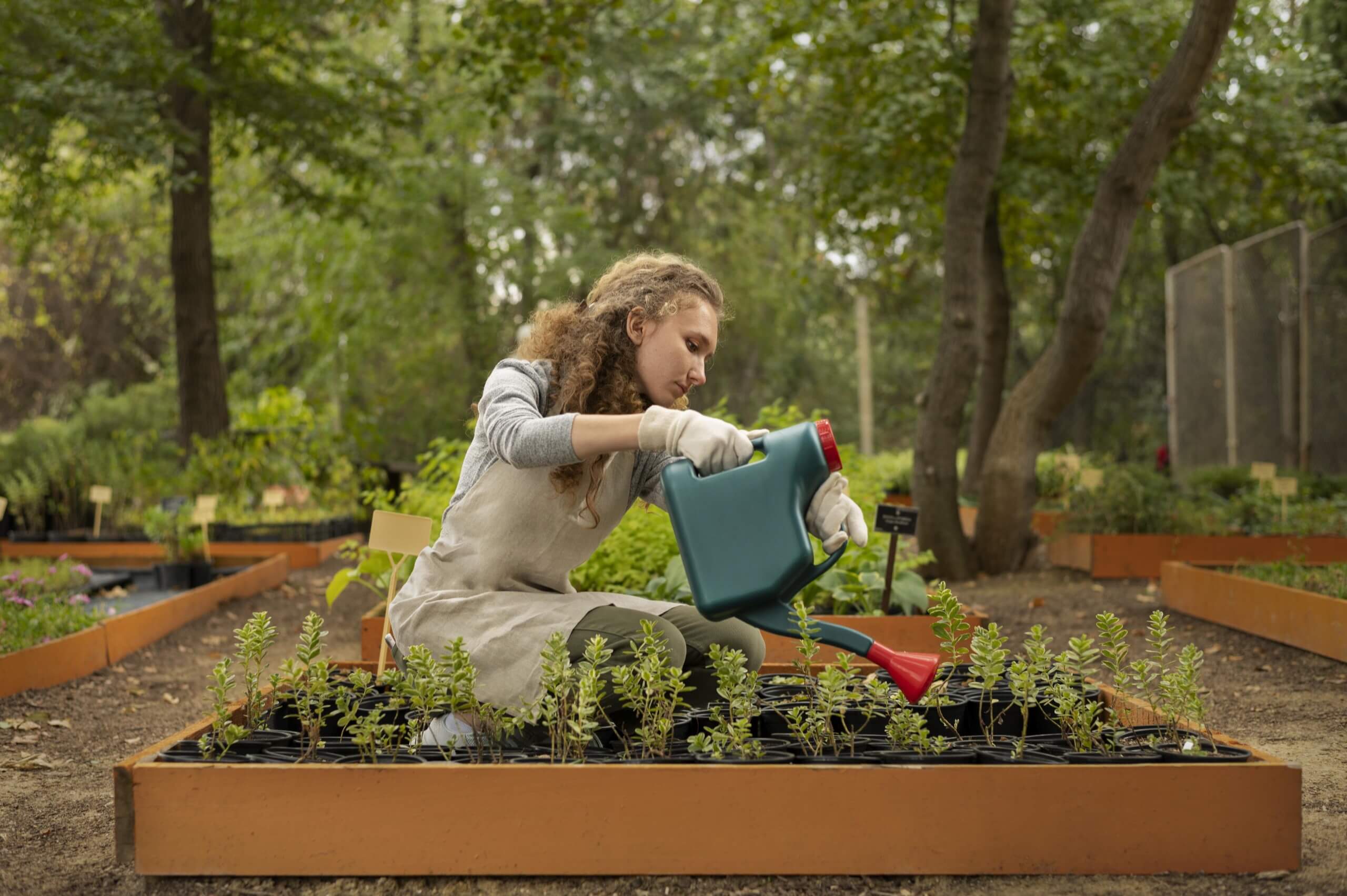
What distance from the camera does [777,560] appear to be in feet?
7.02

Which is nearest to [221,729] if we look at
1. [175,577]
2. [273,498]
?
[175,577]

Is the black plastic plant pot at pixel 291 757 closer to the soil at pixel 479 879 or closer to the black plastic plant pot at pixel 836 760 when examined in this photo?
the soil at pixel 479 879

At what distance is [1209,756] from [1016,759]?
14.6 inches

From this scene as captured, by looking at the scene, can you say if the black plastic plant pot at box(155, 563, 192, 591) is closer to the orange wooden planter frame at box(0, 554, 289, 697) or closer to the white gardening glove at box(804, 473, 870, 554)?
the orange wooden planter frame at box(0, 554, 289, 697)

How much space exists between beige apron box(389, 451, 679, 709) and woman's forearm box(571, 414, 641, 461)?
0.28 metres

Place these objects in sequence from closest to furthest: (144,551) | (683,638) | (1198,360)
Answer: (683,638) → (144,551) → (1198,360)

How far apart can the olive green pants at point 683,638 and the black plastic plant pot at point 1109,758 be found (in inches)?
30.8

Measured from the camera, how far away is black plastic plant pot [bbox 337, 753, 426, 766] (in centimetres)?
216

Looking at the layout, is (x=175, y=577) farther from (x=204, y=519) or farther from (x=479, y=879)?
(x=479, y=879)

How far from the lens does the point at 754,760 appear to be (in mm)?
2166

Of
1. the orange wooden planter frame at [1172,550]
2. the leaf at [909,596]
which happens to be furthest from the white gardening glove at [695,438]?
the orange wooden planter frame at [1172,550]

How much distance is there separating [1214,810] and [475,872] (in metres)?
1.41

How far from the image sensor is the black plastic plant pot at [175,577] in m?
6.41

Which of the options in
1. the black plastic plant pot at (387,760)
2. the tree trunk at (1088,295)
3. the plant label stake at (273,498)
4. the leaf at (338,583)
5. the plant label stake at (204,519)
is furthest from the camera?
the plant label stake at (273,498)
